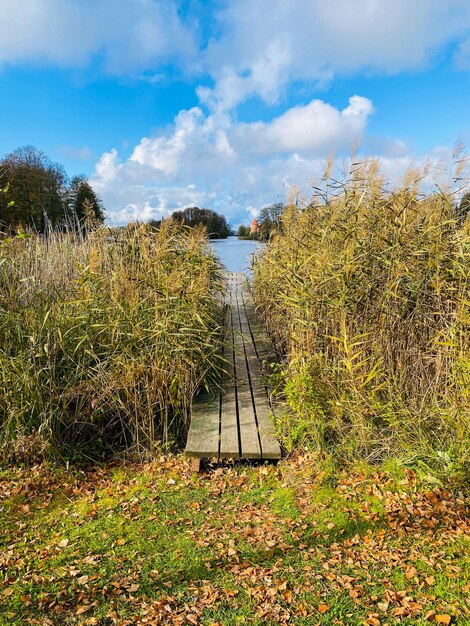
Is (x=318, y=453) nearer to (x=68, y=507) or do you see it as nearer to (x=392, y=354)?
(x=392, y=354)

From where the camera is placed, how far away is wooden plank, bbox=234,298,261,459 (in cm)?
311

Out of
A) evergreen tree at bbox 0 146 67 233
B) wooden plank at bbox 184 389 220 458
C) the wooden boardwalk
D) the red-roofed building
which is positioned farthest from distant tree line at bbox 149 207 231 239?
evergreen tree at bbox 0 146 67 233

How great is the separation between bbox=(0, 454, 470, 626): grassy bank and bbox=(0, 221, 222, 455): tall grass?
1.14 feet

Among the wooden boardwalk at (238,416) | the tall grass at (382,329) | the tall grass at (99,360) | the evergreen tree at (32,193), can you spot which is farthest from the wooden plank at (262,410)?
the evergreen tree at (32,193)

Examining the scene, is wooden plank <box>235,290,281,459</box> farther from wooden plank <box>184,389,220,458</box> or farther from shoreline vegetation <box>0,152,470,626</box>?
wooden plank <box>184,389,220,458</box>

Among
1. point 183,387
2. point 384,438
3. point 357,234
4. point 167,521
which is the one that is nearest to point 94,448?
point 183,387

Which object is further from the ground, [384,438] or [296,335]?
[296,335]

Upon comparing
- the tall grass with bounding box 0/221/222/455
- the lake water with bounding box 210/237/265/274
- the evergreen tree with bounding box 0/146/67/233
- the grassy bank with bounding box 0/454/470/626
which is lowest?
the grassy bank with bounding box 0/454/470/626

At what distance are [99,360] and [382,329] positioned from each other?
215cm

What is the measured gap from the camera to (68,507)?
9.28 ft

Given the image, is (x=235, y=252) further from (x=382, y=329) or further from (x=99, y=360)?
(x=382, y=329)

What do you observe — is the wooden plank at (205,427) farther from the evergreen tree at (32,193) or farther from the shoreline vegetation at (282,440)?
the evergreen tree at (32,193)

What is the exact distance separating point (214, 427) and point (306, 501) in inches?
36.9

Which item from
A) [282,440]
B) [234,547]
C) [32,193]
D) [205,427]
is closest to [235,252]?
[205,427]
